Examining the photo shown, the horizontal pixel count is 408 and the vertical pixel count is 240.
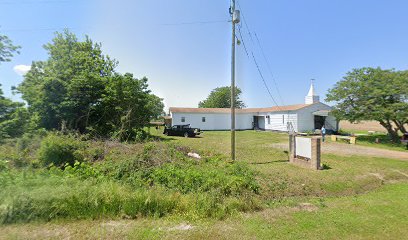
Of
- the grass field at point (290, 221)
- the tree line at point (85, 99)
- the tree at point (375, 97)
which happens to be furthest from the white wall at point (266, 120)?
the grass field at point (290, 221)

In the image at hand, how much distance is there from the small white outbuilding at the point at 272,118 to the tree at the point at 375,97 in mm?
3858

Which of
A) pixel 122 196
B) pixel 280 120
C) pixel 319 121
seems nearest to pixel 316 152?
pixel 122 196

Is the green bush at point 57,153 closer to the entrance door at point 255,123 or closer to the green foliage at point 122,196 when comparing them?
the green foliage at point 122,196

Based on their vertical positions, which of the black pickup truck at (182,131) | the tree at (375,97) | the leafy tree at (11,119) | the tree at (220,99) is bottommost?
the black pickup truck at (182,131)

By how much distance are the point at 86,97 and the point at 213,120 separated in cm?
1927

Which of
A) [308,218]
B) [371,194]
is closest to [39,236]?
[308,218]

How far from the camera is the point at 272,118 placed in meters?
30.2

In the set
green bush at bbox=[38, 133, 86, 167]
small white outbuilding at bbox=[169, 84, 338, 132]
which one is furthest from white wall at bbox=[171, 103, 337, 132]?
green bush at bbox=[38, 133, 86, 167]

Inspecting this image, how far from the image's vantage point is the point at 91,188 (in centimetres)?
445

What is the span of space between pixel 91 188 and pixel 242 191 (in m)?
3.56

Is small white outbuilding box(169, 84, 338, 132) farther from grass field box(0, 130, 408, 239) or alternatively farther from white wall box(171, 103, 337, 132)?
grass field box(0, 130, 408, 239)

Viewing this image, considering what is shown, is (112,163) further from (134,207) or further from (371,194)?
(371,194)

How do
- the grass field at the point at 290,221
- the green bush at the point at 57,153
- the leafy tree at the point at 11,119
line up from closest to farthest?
the grass field at the point at 290,221, the green bush at the point at 57,153, the leafy tree at the point at 11,119

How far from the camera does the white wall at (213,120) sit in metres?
30.5
